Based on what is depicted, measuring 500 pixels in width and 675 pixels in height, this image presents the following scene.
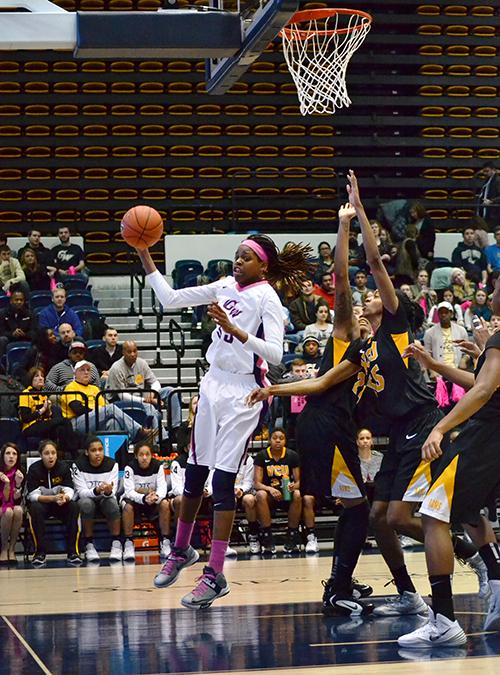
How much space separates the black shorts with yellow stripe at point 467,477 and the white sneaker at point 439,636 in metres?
0.45

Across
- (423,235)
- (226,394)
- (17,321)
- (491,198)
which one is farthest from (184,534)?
(491,198)

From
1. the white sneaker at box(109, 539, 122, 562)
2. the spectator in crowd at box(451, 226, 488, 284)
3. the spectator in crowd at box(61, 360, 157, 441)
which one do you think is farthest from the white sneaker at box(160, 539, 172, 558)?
the spectator in crowd at box(451, 226, 488, 284)

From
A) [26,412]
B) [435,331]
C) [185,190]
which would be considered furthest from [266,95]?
[26,412]

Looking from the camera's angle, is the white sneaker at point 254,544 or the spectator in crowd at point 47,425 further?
the spectator in crowd at point 47,425

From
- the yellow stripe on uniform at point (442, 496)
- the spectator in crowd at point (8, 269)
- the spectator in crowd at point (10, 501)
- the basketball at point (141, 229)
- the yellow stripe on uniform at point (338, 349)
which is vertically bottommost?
the spectator in crowd at point (10, 501)

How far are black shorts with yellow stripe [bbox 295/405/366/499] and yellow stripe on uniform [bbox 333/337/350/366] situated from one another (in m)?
0.29

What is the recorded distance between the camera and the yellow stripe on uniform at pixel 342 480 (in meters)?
6.52

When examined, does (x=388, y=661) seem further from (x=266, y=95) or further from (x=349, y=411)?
(x=266, y=95)

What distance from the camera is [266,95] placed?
786 inches

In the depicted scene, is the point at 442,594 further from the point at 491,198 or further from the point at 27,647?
the point at 491,198

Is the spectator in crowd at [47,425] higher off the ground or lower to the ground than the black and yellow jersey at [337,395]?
lower

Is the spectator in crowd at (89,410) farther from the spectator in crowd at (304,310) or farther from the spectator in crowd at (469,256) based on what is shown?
the spectator in crowd at (469,256)

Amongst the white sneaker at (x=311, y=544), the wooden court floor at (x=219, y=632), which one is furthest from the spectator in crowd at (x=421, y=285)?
the wooden court floor at (x=219, y=632)

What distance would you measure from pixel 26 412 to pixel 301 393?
627cm
